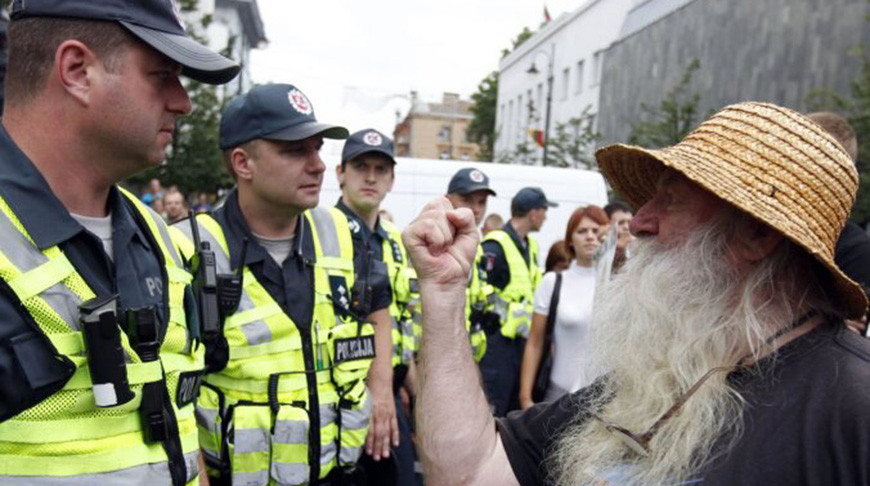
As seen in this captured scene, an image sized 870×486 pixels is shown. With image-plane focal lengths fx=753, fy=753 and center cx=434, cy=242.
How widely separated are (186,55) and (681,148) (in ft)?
4.03

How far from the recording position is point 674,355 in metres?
1.81

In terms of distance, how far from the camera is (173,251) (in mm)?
2109

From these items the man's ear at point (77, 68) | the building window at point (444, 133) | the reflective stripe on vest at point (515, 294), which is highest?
the building window at point (444, 133)

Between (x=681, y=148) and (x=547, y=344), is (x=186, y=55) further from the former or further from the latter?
(x=547, y=344)

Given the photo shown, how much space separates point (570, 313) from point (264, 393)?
2.42 m

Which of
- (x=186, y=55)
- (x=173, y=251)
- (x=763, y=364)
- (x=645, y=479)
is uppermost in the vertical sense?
(x=186, y=55)

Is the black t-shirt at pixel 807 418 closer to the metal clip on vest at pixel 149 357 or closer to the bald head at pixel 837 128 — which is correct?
the metal clip on vest at pixel 149 357

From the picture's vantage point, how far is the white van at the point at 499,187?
10.5 metres

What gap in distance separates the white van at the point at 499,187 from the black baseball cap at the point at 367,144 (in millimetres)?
5463

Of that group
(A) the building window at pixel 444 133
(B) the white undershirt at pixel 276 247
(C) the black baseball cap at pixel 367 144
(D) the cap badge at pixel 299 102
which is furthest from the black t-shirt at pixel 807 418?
(A) the building window at pixel 444 133

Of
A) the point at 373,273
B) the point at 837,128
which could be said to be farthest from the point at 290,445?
the point at 837,128

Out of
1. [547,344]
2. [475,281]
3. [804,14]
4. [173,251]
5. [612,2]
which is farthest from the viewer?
[612,2]

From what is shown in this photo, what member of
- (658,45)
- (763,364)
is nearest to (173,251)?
(763,364)

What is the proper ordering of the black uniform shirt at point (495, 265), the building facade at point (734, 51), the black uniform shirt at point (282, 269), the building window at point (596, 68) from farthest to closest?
the building window at point (596, 68)
the building facade at point (734, 51)
the black uniform shirt at point (495, 265)
the black uniform shirt at point (282, 269)
